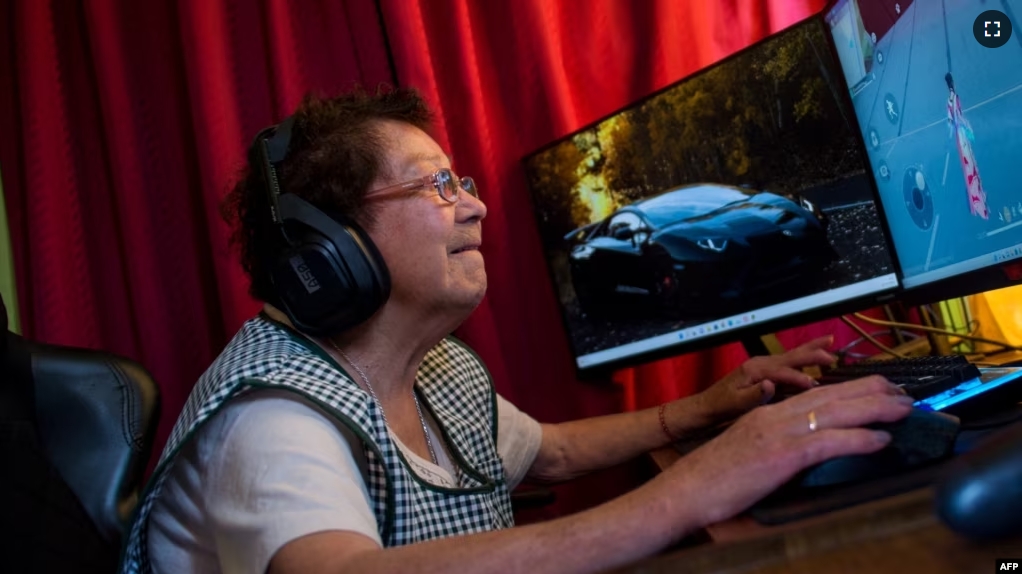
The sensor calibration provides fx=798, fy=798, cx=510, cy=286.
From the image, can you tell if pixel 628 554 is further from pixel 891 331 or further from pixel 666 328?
pixel 891 331

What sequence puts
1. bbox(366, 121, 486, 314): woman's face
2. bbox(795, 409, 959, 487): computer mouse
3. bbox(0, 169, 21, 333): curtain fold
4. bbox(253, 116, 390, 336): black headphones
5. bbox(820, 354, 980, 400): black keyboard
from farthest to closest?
bbox(0, 169, 21, 333): curtain fold < bbox(366, 121, 486, 314): woman's face < bbox(253, 116, 390, 336): black headphones < bbox(820, 354, 980, 400): black keyboard < bbox(795, 409, 959, 487): computer mouse

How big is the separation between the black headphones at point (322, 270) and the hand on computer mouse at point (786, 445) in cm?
48

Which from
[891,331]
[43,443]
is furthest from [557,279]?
[43,443]

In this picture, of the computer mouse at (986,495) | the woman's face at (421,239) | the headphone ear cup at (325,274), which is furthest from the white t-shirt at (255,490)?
the computer mouse at (986,495)

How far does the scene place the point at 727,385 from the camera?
115 cm

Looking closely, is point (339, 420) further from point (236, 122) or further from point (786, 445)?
point (236, 122)

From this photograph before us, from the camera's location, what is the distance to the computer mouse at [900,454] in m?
0.63

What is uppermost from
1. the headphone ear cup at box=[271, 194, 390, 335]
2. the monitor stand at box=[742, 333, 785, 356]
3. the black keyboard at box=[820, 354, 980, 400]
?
the headphone ear cup at box=[271, 194, 390, 335]

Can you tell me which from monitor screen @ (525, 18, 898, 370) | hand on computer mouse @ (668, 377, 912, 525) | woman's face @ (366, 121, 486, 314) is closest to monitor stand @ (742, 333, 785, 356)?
monitor screen @ (525, 18, 898, 370)

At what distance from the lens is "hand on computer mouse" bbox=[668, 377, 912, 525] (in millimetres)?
641

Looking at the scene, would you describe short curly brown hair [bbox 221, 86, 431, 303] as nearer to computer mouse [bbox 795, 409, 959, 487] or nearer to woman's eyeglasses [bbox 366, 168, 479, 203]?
woman's eyeglasses [bbox 366, 168, 479, 203]

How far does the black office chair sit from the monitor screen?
2.47 ft

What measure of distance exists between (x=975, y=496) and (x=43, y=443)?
961mm

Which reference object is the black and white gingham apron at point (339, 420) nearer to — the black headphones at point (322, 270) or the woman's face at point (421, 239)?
the black headphones at point (322, 270)
